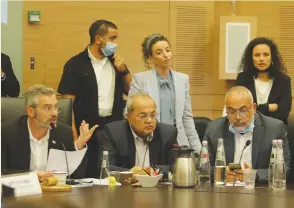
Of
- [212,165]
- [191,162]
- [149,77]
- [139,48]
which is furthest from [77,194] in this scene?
[139,48]

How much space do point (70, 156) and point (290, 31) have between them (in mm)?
3895

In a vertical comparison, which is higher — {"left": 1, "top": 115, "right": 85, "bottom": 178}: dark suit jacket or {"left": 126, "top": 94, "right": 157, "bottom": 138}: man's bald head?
{"left": 126, "top": 94, "right": 157, "bottom": 138}: man's bald head

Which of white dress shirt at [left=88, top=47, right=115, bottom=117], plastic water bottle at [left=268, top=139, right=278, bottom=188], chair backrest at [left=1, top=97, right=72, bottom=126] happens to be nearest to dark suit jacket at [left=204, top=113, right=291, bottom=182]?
plastic water bottle at [left=268, top=139, right=278, bottom=188]

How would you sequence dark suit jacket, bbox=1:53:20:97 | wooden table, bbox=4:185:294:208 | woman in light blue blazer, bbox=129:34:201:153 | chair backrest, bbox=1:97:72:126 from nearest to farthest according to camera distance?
wooden table, bbox=4:185:294:208 → chair backrest, bbox=1:97:72:126 → woman in light blue blazer, bbox=129:34:201:153 → dark suit jacket, bbox=1:53:20:97

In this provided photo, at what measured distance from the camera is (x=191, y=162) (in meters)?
2.94

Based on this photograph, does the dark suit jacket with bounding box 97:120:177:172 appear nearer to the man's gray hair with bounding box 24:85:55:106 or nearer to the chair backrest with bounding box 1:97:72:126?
the chair backrest with bounding box 1:97:72:126

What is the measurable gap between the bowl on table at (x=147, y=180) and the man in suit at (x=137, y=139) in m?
0.49

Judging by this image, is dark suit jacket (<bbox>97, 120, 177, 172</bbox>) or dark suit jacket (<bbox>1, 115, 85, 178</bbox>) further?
dark suit jacket (<bbox>97, 120, 177, 172</bbox>)

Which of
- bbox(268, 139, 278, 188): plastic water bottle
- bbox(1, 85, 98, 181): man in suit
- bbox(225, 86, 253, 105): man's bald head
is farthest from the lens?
bbox(225, 86, 253, 105): man's bald head

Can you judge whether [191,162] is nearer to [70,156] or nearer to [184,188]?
[184,188]

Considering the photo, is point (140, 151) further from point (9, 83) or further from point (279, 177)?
point (9, 83)

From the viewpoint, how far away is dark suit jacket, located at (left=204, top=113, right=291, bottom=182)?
340cm

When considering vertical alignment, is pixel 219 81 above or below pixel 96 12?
below

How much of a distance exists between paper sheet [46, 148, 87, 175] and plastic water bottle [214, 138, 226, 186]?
0.77m
